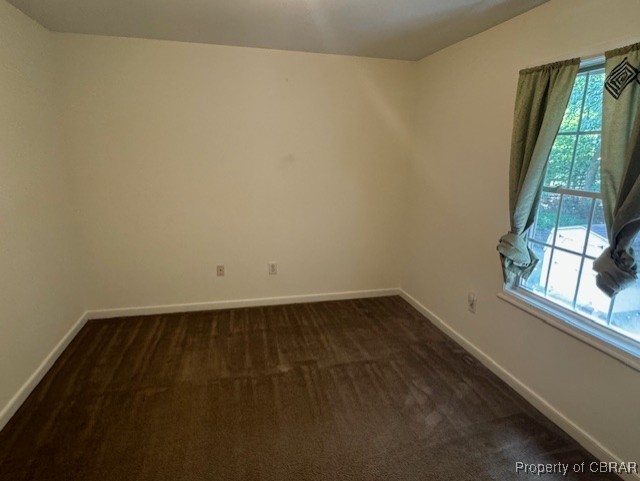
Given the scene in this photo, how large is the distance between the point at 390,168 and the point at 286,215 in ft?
3.66

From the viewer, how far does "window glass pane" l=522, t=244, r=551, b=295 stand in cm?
205

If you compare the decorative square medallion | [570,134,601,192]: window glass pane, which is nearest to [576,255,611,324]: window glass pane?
[570,134,601,192]: window glass pane

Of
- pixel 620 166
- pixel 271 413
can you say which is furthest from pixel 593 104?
pixel 271 413

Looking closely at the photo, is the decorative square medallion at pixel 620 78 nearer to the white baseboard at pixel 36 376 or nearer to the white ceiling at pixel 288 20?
the white ceiling at pixel 288 20

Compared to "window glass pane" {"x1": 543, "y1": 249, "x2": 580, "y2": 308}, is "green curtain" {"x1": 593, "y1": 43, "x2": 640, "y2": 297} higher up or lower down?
higher up

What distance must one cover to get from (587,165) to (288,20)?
196 cm

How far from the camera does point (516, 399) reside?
6.81ft

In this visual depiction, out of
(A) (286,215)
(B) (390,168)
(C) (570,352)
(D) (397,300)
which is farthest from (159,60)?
(C) (570,352)

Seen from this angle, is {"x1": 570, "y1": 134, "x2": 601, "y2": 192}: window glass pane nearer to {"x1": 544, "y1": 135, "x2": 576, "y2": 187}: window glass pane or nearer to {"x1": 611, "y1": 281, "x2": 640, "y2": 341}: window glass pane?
{"x1": 544, "y1": 135, "x2": 576, "y2": 187}: window glass pane

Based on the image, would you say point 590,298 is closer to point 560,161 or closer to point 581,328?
point 581,328

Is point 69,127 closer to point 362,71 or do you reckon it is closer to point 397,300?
point 362,71

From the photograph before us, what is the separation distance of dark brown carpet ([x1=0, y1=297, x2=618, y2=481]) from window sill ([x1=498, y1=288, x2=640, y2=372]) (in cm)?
55

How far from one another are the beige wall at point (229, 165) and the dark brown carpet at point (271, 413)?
24.9 inches

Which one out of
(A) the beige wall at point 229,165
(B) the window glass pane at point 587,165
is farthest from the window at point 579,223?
(A) the beige wall at point 229,165
